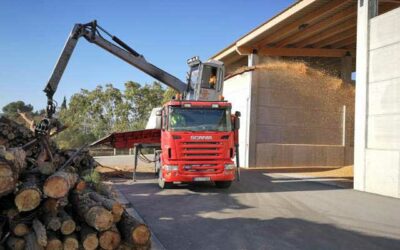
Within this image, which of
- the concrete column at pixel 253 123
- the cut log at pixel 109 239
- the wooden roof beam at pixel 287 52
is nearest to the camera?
the cut log at pixel 109 239

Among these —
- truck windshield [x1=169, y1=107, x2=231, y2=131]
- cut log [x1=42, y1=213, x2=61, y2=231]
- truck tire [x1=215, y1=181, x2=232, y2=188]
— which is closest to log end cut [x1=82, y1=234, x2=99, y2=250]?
cut log [x1=42, y1=213, x2=61, y2=231]

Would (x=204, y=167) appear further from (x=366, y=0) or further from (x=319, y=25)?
(x=319, y=25)

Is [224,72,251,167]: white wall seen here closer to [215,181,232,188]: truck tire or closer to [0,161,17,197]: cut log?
[215,181,232,188]: truck tire

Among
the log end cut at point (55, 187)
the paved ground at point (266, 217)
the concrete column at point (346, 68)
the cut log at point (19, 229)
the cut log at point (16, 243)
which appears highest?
the concrete column at point (346, 68)

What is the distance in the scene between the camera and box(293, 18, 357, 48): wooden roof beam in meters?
18.6

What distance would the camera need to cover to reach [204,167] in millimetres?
11500

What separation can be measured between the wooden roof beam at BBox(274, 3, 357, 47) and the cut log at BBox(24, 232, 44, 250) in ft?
50.5

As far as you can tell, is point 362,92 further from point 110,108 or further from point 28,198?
point 110,108

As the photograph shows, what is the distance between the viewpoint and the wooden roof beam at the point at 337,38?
20.0 metres

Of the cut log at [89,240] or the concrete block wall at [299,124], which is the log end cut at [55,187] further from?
the concrete block wall at [299,124]

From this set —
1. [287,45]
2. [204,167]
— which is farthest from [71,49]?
[287,45]

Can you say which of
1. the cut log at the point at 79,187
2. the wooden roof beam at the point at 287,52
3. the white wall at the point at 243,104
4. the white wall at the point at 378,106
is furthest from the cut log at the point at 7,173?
the wooden roof beam at the point at 287,52

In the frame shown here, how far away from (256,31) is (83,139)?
1564 centimetres

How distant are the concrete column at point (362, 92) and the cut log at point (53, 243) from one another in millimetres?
10733
